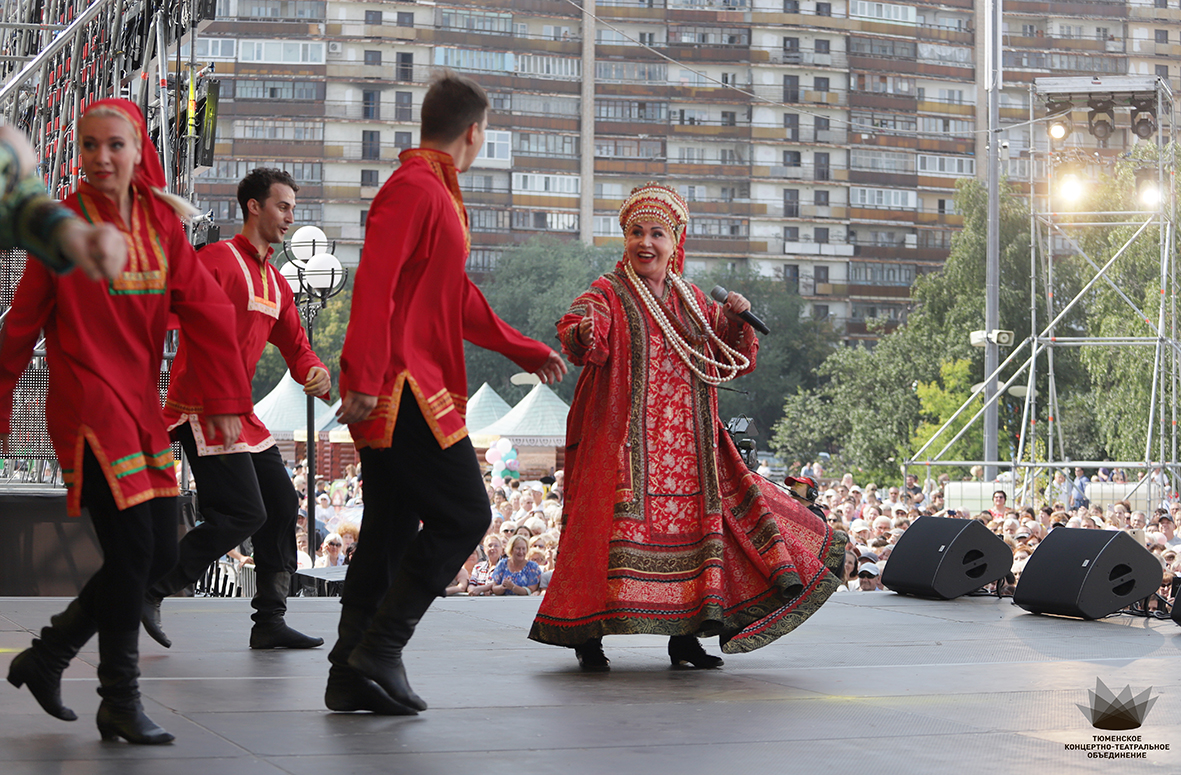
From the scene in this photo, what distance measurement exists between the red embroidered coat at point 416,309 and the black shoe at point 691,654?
5.14 feet

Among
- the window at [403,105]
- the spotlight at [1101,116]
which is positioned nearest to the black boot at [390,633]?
the spotlight at [1101,116]

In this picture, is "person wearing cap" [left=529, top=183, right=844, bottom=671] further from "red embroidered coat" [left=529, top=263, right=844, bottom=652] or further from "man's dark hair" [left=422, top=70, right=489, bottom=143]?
"man's dark hair" [left=422, top=70, right=489, bottom=143]

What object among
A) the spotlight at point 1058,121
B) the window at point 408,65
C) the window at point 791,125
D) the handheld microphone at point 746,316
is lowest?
the handheld microphone at point 746,316

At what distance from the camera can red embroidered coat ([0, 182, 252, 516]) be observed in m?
3.38

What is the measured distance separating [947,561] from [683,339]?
3.10 meters

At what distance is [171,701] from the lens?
13.1ft

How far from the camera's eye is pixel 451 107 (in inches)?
154

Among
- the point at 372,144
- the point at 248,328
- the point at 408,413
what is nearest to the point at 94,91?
the point at 248,328

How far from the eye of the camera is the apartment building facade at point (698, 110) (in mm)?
58875

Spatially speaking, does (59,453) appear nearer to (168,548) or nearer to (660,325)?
(168,548)

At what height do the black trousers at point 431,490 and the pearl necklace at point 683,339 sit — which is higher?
the pearl necklace at point 683,339

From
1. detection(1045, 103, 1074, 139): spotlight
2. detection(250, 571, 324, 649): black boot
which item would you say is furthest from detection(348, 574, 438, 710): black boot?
detection(1045, 103, 1074, 139): spotlight

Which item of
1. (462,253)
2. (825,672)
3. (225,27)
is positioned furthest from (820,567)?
(225,27)

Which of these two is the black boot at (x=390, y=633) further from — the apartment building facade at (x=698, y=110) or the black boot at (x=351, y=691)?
the apartment building facade at (x=698, y=110)
